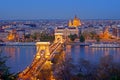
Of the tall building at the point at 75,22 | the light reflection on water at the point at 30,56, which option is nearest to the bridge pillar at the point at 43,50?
the light reflection on water at the point at 30,56

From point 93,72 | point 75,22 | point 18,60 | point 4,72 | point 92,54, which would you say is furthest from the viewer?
point 75,22

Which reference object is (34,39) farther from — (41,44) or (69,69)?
(69,69)

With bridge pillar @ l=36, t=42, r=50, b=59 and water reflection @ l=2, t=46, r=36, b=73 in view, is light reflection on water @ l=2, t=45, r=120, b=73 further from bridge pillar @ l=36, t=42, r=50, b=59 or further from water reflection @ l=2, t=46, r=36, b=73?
bridge pillar @ l=36, t=42, r=50, b=59

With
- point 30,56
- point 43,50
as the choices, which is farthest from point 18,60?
point 30,56

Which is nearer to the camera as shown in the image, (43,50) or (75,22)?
(43,50)

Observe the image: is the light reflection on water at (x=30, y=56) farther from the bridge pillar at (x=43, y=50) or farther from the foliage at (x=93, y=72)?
the foliage at (x=93, y=72)

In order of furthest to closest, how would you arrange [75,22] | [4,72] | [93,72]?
[75,22] → [93,72] → [4,72]

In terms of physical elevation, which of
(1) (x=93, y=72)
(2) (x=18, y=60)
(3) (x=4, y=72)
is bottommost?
(2) (x=18, y=60)

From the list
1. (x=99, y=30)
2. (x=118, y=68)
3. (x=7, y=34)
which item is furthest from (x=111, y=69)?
(x=99, y=30)

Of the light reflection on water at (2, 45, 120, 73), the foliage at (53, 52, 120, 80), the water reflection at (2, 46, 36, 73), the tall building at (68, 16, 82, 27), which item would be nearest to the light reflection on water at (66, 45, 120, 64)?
the light reflection on water at (2, 45, 120, 73)

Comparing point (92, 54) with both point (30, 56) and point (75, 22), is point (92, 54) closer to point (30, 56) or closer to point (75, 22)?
point (30, 56)

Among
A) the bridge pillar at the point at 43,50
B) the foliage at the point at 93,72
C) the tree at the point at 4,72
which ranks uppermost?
the tree at the point at 4,72
